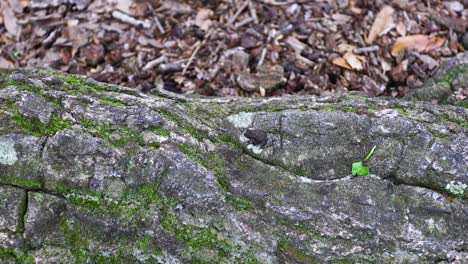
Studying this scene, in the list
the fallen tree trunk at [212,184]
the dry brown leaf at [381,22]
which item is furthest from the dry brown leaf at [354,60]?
the fallen tree trunk at [212,184]

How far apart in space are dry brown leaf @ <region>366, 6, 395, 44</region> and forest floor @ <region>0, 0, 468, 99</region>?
0.4 inches

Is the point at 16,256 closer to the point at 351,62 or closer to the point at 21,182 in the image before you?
the point at 21,182

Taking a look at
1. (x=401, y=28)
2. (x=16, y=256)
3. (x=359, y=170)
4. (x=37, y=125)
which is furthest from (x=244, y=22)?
(x=16, y=256)

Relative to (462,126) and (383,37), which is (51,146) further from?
(383,37)

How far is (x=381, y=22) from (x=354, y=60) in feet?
1.86

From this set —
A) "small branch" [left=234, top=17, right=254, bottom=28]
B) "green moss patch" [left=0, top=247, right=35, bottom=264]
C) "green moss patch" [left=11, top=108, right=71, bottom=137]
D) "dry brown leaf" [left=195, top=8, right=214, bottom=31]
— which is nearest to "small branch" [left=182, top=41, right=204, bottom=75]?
"dry brown leaf" [left=195, top=8, right=214, bottom=31]

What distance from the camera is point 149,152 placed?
2.36 metres

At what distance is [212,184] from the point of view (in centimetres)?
233

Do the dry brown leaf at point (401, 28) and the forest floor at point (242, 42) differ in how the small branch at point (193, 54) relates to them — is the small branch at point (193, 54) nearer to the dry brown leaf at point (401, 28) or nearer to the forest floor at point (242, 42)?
the forest floor at point (242, 42)

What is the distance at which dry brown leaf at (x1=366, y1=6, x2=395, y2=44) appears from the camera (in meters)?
4.44

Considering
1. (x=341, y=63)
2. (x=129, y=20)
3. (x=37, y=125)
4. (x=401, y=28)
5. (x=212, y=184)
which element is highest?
(x=37, y=125)

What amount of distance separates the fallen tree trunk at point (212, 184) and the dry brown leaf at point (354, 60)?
1.70m

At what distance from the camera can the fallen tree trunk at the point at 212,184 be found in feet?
7.34

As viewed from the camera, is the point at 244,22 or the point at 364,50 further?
the point at 244,22
